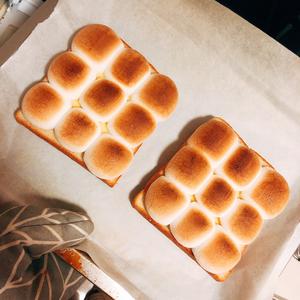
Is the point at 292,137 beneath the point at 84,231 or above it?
above

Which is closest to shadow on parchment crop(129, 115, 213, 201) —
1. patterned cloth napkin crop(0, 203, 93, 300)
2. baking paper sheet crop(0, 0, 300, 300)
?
baking paper sheet crop(0, 0, 300, 300)

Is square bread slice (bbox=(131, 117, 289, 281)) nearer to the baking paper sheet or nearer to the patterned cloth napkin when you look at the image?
the baking paper sheet

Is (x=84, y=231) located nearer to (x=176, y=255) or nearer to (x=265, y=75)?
(x=176, y=255)

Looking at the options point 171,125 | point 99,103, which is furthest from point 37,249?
point 171,125

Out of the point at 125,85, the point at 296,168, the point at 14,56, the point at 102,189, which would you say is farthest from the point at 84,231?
the point at 296,168

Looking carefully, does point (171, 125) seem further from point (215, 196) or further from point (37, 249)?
point (37, 249)
